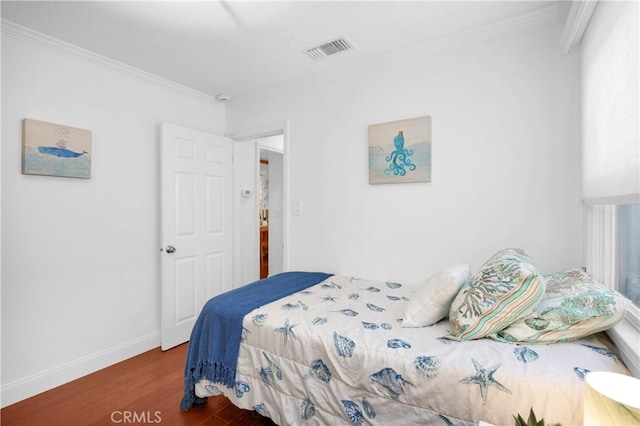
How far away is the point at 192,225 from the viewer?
2988mm

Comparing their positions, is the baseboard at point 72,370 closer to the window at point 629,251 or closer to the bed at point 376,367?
the bed at point 376,367

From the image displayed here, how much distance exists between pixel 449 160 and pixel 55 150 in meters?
2.87

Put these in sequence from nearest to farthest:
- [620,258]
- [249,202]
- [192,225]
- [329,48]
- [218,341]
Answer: [620,258] → [218,341] → [329,48] → [192,225] → [249,202]

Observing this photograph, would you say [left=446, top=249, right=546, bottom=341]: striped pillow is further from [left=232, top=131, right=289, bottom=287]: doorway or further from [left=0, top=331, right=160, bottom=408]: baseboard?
[left=0, top=331, right=160, bottom=408]: baseboard

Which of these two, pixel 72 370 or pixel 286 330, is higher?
pixel 286 330

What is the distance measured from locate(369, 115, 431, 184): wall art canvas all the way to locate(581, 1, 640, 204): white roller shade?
0.92 meters

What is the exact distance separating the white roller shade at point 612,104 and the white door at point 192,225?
3.00 metres

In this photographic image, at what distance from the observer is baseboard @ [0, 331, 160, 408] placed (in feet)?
6.61

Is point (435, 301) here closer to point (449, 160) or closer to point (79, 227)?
point (449, 160)

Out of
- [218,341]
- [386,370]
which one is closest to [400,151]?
[386,370]

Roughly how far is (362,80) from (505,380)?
91.0 inches

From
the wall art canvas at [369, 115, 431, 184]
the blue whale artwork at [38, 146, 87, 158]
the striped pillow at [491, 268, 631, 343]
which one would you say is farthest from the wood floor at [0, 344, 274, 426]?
the wall art canvas at [369, 115, 431, 184]

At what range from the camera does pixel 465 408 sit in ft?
3.76

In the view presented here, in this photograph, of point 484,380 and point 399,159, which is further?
point 399,159
